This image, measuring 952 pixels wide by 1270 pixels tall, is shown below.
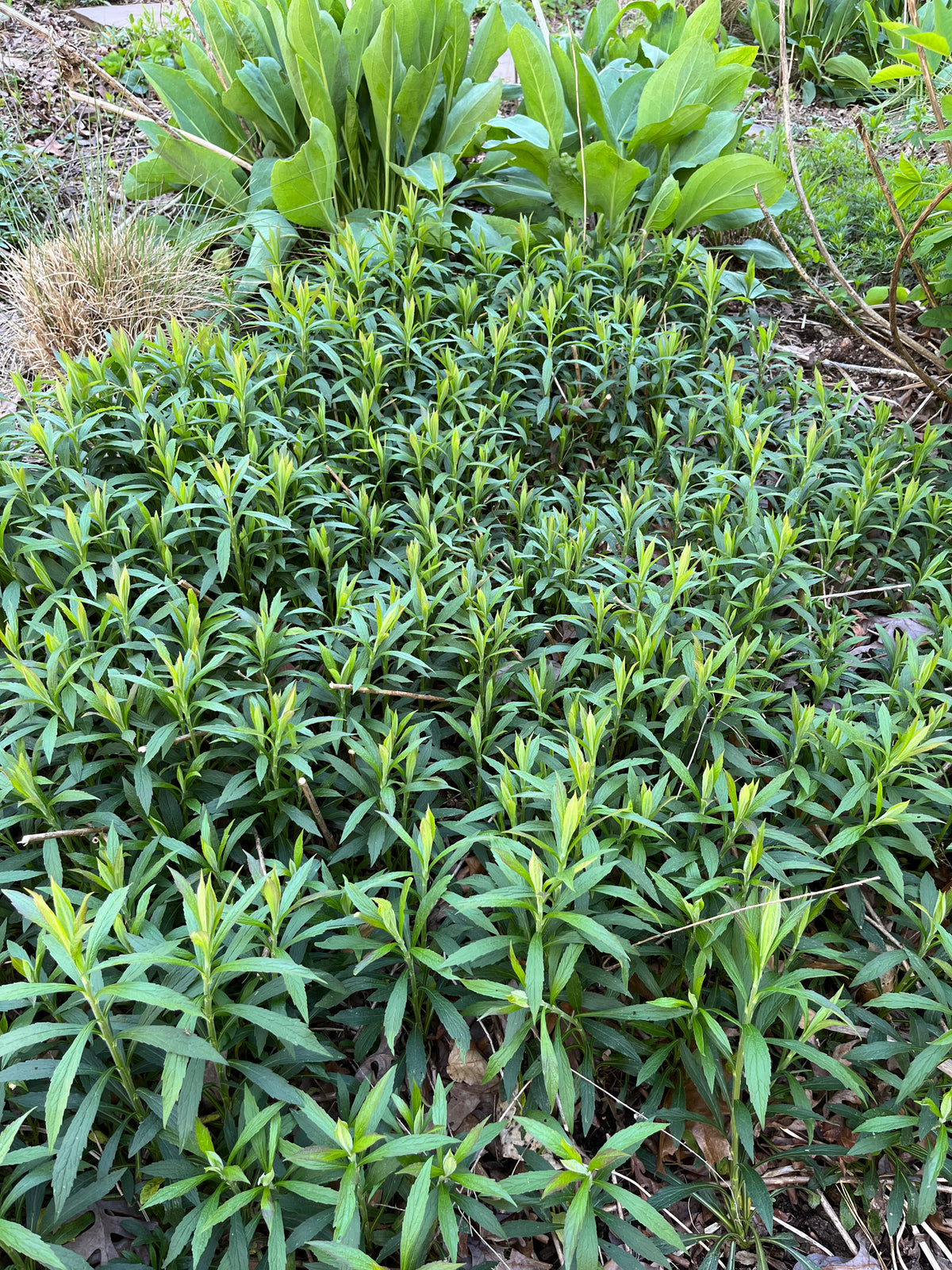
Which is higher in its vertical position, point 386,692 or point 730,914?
point 386,692

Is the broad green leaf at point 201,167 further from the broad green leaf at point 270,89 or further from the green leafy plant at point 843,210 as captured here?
the green leafy plant at point 843,210

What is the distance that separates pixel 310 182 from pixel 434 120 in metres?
0.86

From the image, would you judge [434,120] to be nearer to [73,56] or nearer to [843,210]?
[843,210]

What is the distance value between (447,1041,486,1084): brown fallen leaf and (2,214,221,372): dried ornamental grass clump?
115 inches

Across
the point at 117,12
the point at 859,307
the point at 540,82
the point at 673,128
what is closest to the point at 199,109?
the point at 540,82

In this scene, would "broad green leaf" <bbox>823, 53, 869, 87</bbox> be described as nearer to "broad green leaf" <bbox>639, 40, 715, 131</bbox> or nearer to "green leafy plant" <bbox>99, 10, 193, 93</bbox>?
"broad green leaf" <bbox>639, 40, 715, 131</bbox>

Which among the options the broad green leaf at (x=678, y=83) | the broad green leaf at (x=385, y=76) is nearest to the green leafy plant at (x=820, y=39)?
the broad green leaf at (x=678, y=83)

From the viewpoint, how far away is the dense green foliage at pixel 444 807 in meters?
1.30

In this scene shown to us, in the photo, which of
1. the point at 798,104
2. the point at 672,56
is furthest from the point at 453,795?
the point at 798,104

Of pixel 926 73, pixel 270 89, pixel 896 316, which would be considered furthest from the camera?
pixel 270 89

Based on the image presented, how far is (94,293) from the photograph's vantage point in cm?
342

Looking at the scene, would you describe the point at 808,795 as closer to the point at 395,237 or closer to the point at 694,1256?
the point at 694,1256

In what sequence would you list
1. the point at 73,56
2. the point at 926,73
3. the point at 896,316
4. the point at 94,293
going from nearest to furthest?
the point at 926,73 < the point at 896,316 < the point at 94,293 < the point at 73,56

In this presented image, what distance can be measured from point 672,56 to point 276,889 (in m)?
3.92
